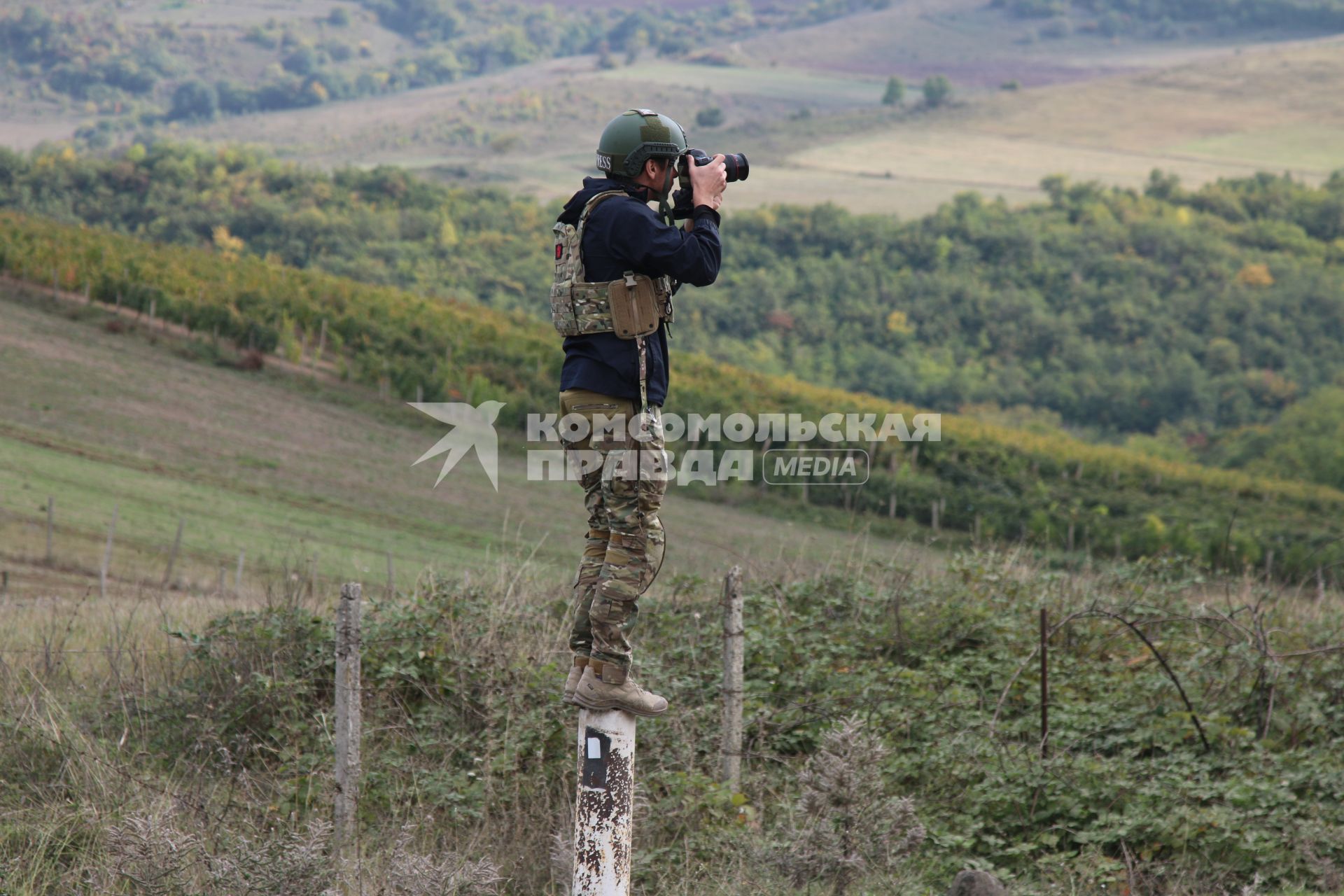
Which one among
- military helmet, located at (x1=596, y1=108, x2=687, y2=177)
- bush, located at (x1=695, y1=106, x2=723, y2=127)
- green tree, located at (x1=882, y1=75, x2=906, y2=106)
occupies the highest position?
green tree, located at (x1=882, y1=75, x2=906, y2=106)

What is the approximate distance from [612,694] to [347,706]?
7.00ft

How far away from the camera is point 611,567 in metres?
4.60

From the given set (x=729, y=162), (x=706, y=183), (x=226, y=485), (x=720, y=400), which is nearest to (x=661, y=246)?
(x=706, y=183)

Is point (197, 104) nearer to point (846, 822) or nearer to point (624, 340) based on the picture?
point (846, 822)

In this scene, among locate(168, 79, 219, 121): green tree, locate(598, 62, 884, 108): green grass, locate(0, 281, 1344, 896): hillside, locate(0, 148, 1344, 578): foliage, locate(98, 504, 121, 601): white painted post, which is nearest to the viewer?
locate(0, 281, 1344, 896): hillside

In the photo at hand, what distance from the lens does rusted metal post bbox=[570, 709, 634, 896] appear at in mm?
4398

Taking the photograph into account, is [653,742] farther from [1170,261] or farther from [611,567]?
[1170,261]

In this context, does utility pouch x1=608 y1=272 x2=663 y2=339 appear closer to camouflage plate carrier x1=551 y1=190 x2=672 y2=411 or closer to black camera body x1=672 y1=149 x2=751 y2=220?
camouflage plate carrier x1=551 y1=190 x2=672 y2=411

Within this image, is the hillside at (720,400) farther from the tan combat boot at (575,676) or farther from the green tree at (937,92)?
the green tree at (937,92)

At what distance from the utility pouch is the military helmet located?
0.45m

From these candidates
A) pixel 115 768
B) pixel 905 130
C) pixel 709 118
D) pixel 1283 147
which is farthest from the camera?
pixel 709 118

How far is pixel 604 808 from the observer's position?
4.39m
